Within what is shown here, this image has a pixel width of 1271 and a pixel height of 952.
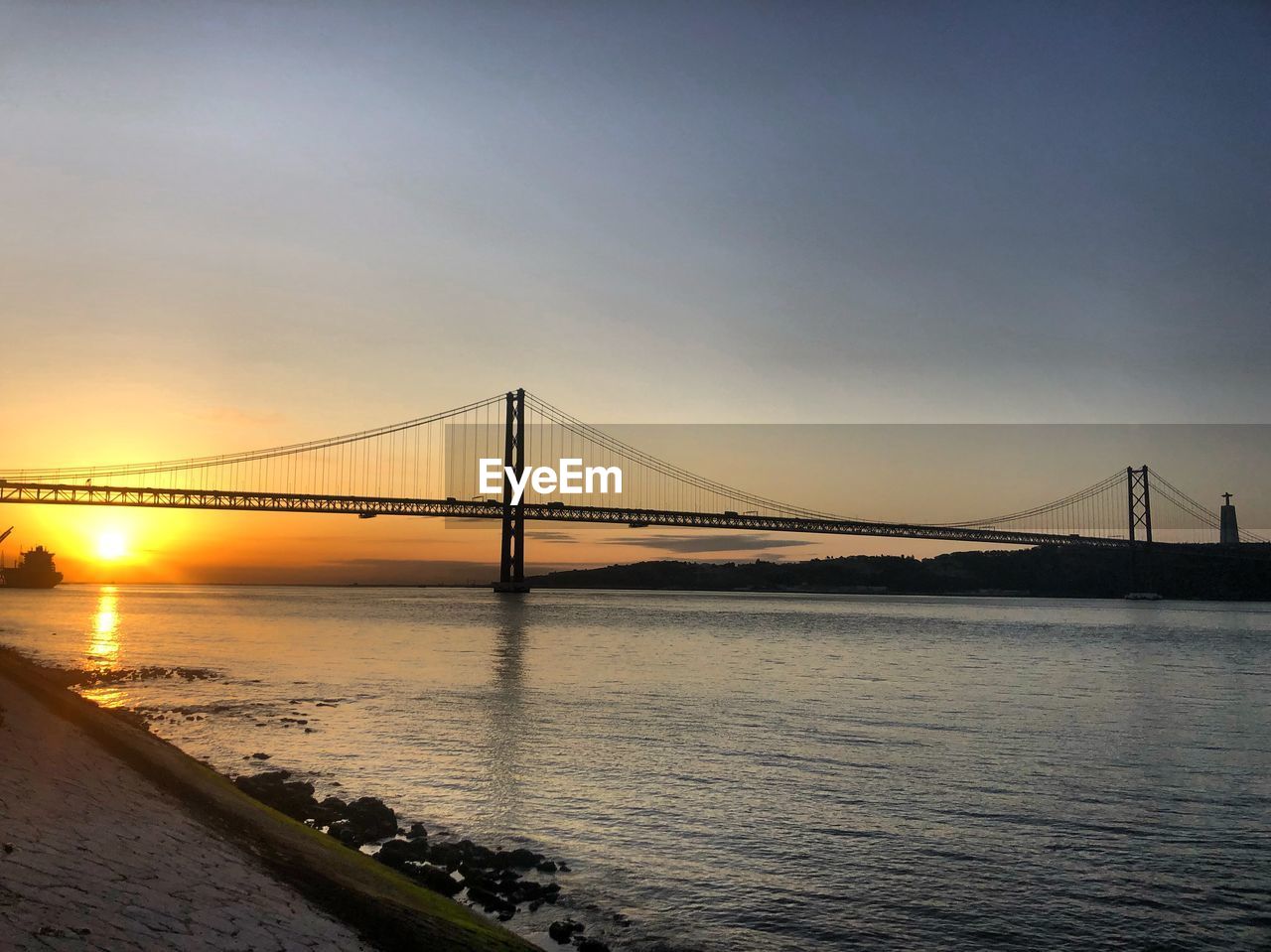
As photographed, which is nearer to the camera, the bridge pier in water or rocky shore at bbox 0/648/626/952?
rocky shore at bbox 0/648/626/952

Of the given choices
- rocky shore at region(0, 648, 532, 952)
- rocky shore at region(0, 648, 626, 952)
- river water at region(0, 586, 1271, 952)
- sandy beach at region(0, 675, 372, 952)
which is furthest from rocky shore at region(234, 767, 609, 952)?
sandy beach at region(0, 675, 372, 952)

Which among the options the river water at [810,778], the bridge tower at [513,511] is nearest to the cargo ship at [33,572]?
the bridge tower at [513,511]

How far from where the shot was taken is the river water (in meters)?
9.41

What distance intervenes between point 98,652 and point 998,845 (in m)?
38.8

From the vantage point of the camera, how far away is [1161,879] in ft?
33.9

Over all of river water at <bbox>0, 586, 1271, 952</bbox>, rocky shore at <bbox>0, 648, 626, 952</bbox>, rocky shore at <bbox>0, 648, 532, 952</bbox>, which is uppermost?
rocky shore at <bbox>0, 648, 532, 952</bbox>

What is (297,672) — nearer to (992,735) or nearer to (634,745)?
(634,745)

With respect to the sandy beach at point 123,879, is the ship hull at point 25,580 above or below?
below

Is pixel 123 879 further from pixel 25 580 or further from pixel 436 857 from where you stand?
pixel 25 580

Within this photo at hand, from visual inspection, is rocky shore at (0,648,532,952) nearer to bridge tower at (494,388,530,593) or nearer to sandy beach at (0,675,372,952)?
sandy beach at (0,675,372,952)

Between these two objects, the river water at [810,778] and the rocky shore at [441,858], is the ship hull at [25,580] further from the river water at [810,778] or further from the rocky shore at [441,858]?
the rocky shore at [441,858]

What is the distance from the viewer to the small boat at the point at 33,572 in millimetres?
157250

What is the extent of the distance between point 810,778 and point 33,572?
583ft

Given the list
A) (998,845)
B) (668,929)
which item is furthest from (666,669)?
(668,929)
